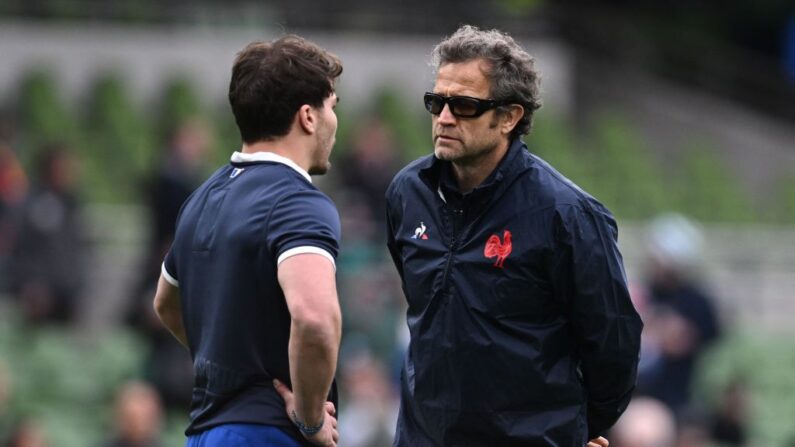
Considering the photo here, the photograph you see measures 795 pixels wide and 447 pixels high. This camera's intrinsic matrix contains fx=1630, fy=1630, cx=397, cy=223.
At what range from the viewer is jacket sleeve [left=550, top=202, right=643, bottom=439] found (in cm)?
446

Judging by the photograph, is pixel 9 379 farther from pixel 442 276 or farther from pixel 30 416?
pixel 442 276

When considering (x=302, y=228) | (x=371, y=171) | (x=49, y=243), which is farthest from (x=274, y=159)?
(x=371, y=171)

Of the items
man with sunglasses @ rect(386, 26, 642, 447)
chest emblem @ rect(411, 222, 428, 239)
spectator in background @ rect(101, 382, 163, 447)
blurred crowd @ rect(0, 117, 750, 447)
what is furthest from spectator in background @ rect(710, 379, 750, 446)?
chest emblem @ rect(411, 222, 428, 239)

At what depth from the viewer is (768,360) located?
41.1ft

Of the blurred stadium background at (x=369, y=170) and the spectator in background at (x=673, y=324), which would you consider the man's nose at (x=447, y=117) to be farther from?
the spectator in background at (x=673, y=324)

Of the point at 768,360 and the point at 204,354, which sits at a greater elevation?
the point at 204,354

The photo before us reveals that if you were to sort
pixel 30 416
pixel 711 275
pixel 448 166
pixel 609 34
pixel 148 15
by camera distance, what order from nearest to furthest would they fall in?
pixel 448 166 < pixel 30 416 < pixel 711 275 < pixel 148 15 < pixel 609 34

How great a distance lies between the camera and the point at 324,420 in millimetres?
4406

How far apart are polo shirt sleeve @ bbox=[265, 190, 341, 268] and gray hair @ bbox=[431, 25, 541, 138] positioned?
1.94 feet

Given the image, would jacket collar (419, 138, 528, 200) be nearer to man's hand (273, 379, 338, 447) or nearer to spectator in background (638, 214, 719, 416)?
man's hand (273, 379, 338, 447)

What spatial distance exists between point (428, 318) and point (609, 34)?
18.1 metres

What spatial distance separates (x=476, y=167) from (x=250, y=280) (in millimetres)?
744

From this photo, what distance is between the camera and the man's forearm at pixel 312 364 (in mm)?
4191

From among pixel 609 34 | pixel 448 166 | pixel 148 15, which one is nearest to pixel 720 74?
pixel 609 34
